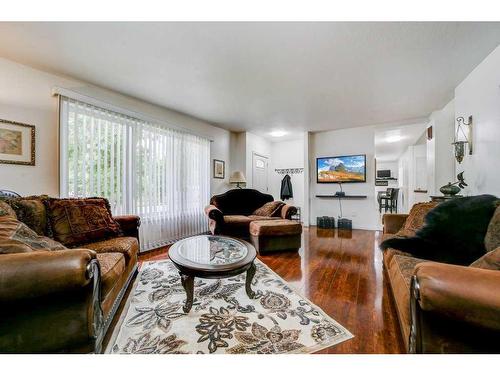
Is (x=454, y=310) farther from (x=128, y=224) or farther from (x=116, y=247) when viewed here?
(x=128, y=224)

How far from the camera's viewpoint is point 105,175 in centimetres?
288

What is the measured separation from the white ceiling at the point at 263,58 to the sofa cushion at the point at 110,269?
186 cm

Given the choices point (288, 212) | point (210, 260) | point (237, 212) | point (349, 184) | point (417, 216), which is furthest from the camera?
point (349, 184)

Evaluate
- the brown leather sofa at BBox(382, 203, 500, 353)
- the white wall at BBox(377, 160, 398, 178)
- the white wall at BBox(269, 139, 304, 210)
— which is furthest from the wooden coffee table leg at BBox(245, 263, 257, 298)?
the white wall at BBox(377, 160, 398, 178)

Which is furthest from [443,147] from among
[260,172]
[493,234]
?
[260,172]

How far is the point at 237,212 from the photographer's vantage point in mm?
4125

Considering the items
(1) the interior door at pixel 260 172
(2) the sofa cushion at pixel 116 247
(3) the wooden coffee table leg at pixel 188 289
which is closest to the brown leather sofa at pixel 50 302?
(3) the wooden coffee table leg at pixel 188 289

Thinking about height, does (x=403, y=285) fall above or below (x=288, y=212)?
below

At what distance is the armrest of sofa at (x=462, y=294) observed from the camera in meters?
0.71

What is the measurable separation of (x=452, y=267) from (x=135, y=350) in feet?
5.44

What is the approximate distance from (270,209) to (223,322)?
2.52 m

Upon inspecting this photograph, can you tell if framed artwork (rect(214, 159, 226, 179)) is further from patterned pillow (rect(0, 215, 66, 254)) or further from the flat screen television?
patterned pillow (rect(0, 215, 66, 254))

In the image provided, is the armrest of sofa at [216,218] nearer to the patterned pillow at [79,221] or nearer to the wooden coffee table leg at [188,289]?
the patterned pillow at [79,221]

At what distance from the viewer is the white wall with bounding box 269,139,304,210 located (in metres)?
6.07
